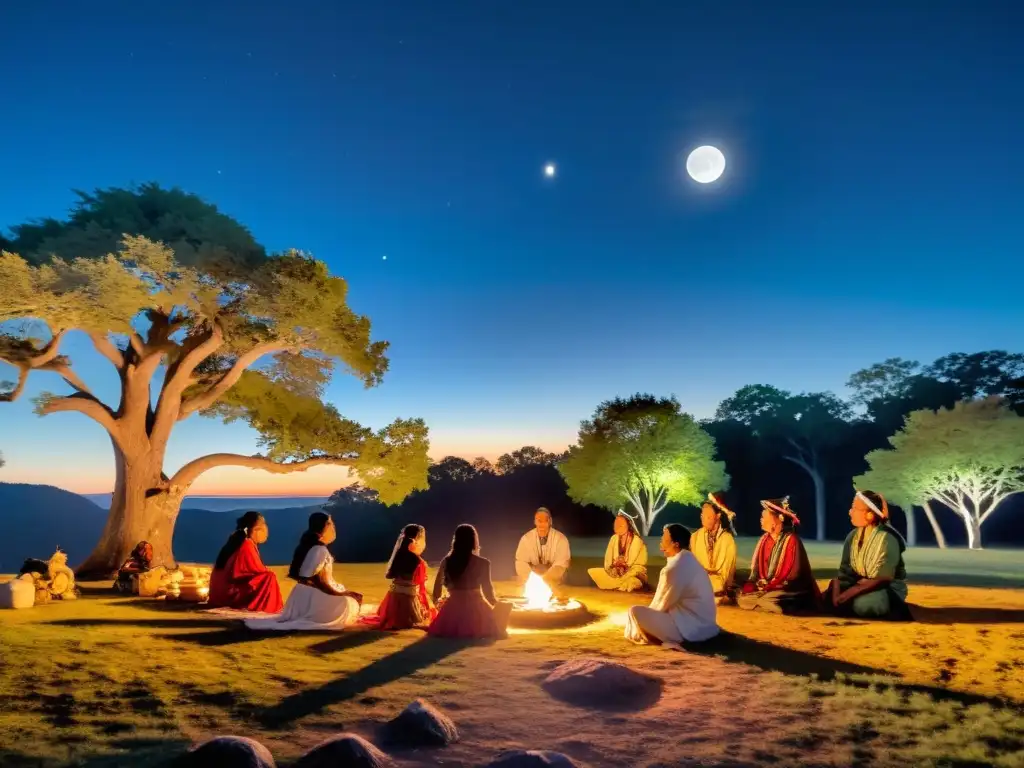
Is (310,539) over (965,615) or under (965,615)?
over

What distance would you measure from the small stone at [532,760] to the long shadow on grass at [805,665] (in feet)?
12.3

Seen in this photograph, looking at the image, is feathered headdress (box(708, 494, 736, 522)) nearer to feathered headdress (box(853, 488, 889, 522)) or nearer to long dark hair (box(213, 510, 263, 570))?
feathered headdress (box(853, 488, 889, 522))

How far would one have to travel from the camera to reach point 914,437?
31.9m

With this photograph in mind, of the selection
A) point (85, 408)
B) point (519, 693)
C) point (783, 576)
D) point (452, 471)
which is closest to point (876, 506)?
point (783, 576)

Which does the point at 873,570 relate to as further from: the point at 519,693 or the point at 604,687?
the point at 519,693

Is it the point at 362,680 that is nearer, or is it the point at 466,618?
the point at 362,680

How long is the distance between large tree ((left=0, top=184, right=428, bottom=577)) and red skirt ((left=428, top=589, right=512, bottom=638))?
8.45m

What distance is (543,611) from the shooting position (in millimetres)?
10125

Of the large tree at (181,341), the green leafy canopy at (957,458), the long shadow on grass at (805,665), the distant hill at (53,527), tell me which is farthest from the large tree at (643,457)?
the distant hill at (53,527)

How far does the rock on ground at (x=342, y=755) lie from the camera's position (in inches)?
165

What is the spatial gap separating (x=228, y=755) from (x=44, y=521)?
98.1 metres

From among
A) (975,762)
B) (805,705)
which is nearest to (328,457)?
(805,705)

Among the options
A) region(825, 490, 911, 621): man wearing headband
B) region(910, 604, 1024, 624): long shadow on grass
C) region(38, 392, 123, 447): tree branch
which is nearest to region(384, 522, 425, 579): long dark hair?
region(825, 490, 911, 621): man wearing headband

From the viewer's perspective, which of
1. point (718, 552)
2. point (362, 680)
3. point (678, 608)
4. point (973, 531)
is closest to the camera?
point (362, 680)
